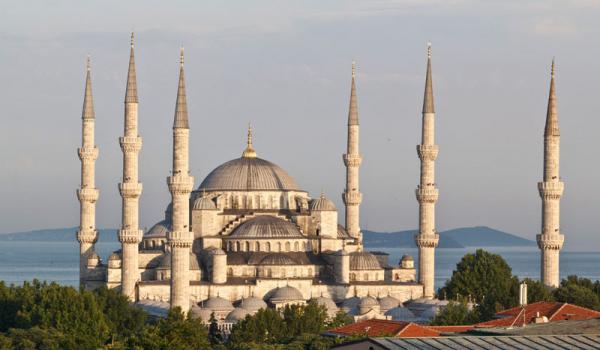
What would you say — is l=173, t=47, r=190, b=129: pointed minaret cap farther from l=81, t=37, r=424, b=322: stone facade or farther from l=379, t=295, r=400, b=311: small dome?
l=379, t=295, r=400, b=311: small dome

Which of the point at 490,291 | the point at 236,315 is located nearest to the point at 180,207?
the point at 236,315

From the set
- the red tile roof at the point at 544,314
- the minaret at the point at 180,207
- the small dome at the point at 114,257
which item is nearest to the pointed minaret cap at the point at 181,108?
the minaret at the point at 180,207

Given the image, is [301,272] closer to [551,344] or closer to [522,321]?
[522,321]

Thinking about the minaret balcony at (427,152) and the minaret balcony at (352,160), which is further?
the minaret balcony at (352,160)

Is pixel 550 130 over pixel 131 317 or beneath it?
over

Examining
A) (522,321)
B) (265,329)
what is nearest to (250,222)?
(265,329)

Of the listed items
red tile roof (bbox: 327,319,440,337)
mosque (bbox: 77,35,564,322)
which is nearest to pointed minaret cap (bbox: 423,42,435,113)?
mosque (bbox: 77,35,564,322)

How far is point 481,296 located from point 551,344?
4149 centimetres

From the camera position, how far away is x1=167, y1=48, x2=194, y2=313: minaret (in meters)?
71.5

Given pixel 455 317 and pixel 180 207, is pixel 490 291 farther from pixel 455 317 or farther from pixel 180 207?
pixel 180 207

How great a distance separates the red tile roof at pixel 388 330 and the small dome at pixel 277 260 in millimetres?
23940

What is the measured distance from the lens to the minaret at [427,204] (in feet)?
267

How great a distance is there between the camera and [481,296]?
268 ft

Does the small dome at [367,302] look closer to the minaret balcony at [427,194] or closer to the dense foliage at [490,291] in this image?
the dense foliage at [490,291]
